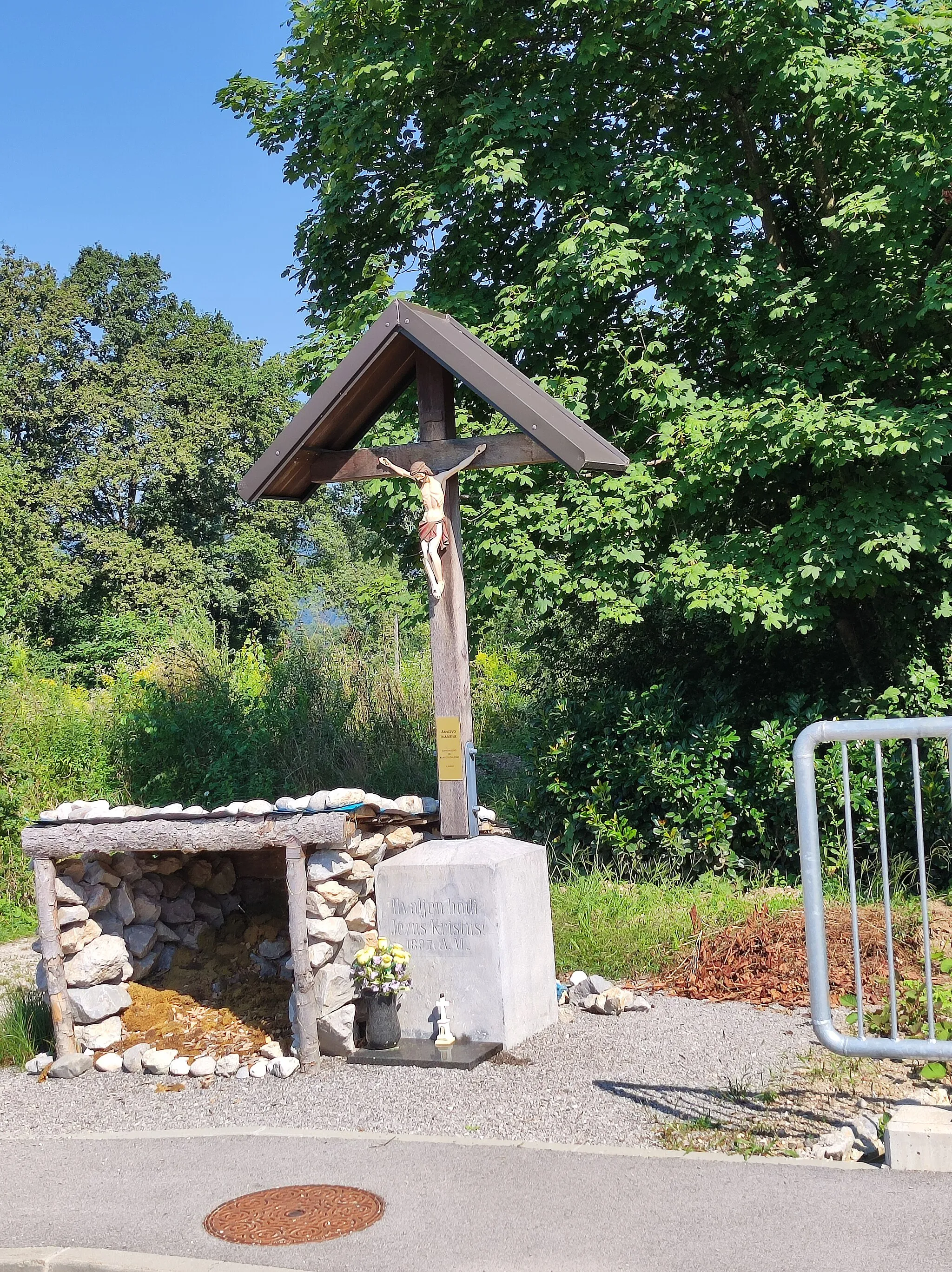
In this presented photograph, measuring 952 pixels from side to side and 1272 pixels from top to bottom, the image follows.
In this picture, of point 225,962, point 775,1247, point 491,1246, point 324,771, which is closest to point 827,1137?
point 775,1247

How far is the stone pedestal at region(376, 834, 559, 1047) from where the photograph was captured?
625cm

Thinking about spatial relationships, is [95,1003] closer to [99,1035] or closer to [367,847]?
[99,1035]

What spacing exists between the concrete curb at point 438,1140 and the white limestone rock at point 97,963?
4.43 ft

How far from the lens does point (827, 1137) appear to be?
4551 mm

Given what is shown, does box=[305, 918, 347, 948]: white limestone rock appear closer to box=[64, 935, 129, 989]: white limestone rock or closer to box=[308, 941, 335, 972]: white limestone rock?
box=[308, 941, 335, 972]: white limestone rock

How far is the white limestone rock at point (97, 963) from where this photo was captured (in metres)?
6.90

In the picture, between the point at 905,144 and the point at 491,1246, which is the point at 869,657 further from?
the point at 491,1246

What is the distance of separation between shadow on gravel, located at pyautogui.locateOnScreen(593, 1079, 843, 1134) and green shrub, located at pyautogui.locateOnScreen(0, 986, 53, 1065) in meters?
3.36

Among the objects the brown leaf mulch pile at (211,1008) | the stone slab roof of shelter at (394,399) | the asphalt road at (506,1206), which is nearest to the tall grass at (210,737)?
the brown leaf mulch pile at (211,1008)

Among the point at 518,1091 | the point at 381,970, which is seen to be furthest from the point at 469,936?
the point at 518,1091

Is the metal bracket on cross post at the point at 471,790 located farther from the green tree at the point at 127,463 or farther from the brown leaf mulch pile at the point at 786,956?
the green tree at the point at 127,463

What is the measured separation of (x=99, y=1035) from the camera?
6855 millimetres

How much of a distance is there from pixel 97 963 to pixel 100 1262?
3.17m

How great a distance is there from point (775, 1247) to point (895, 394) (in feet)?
25.1
